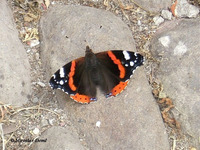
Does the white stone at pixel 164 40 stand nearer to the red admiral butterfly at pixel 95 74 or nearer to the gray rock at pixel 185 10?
the gray rock at pixel 185 10

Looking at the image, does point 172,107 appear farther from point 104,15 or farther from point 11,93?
point 11,93

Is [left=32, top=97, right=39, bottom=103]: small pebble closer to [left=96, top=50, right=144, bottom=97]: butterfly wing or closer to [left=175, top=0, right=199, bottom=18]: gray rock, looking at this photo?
[left=96, top=50, right=144, bottom=97]: butterfly wing

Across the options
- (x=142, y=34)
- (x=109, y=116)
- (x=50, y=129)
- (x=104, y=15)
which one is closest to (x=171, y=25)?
(x=142, y=34)

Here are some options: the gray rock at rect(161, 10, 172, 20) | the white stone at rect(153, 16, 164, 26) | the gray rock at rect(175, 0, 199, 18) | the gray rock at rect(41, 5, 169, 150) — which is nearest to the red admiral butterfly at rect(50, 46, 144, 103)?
the gray rock at rect(41, 5, 169, 150)

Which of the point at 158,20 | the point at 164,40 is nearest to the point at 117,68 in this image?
the point at 164,40

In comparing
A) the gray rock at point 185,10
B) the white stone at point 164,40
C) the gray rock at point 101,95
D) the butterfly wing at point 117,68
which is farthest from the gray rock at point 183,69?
the butterfly wing at point 117,68
